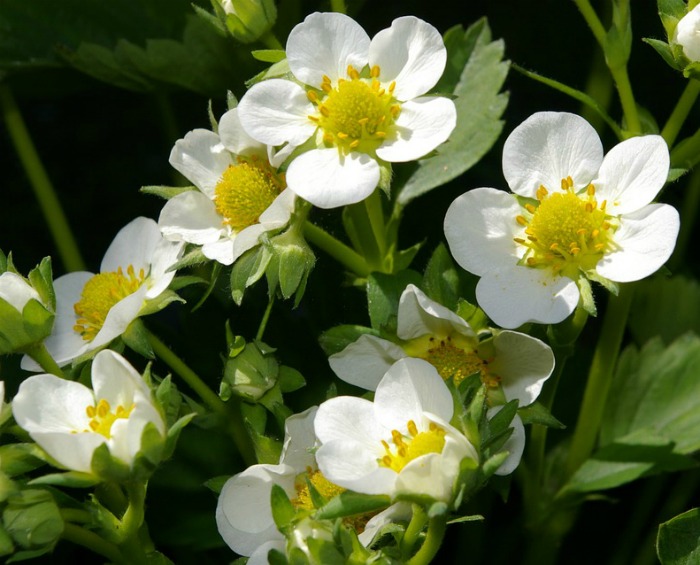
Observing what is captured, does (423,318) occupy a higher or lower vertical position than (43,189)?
lower

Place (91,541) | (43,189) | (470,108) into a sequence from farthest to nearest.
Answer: (43,189) < (470,108) < (91,541)

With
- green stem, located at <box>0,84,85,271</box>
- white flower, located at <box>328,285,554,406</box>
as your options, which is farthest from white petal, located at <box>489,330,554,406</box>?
green stem, located at <box>0,84,85,271</box>


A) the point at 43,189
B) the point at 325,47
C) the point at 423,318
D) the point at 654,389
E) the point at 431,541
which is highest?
the point at 325,47

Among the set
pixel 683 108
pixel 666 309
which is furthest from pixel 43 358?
pixel 666 309

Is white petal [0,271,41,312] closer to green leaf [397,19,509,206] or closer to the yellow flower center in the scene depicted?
the yellow flower center

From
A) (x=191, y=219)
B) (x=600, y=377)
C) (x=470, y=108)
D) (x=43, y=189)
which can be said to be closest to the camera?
(x=191, y=219)

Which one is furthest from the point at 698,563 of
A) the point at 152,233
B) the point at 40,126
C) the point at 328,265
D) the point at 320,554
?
the point at 40,126

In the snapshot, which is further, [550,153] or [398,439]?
[550,153]

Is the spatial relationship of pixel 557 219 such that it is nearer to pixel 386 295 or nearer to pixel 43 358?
pixel 386 295
